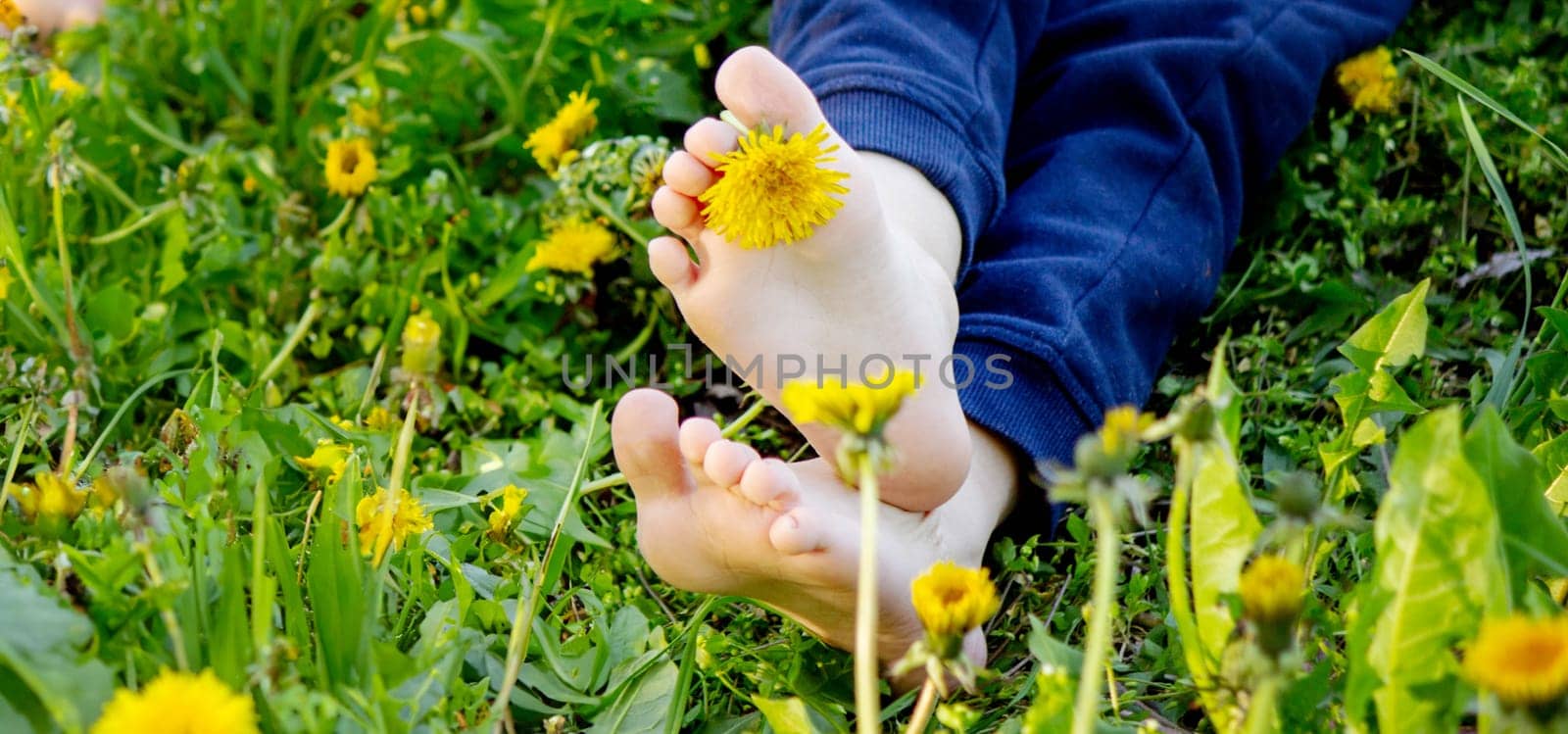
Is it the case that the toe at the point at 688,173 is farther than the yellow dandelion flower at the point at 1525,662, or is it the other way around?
the toe at the point at 688,173

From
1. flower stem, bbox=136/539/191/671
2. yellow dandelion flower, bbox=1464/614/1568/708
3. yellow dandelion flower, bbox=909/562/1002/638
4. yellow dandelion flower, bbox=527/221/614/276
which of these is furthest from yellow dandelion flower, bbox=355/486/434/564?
yellow dandelion flower, bbox=1464/614/1568/708

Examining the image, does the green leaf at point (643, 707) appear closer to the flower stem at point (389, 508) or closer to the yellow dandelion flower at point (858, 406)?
the flower stem at point (389, 508)

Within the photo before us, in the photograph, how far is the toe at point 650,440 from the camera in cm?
82

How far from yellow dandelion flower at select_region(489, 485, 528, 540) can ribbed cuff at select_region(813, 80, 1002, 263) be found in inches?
15.9

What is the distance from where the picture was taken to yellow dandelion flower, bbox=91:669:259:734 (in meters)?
0.49

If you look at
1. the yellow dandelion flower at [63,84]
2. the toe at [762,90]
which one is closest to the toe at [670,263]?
the toe at [762,90]

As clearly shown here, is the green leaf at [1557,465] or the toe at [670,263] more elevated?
the toe at [670,263]

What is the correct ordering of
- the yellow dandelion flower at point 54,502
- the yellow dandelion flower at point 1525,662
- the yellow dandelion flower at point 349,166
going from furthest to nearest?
the yellow dandelion flower at point 349,166 → the yellow dandelion flower at point 54,502 → the yellow dandelion flower at point 1525,662

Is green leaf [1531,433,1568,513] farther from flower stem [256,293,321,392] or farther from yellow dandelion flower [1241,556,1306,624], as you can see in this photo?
flower stem [256,293,321,392]

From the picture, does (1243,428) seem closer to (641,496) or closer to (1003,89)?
(1003,89)

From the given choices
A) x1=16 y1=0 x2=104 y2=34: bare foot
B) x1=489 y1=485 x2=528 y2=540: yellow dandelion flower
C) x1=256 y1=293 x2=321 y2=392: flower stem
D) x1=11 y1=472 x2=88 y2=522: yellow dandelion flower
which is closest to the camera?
x1=11 y1=472 x2=88 y2=522: yellow dandelion flower

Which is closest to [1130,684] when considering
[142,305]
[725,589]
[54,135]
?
[725,589]

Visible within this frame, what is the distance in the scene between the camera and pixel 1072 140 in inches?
47.4

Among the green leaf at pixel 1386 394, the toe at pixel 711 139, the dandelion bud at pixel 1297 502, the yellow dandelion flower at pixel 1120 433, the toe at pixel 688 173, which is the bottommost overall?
the green leaf at pixel 1386 394
